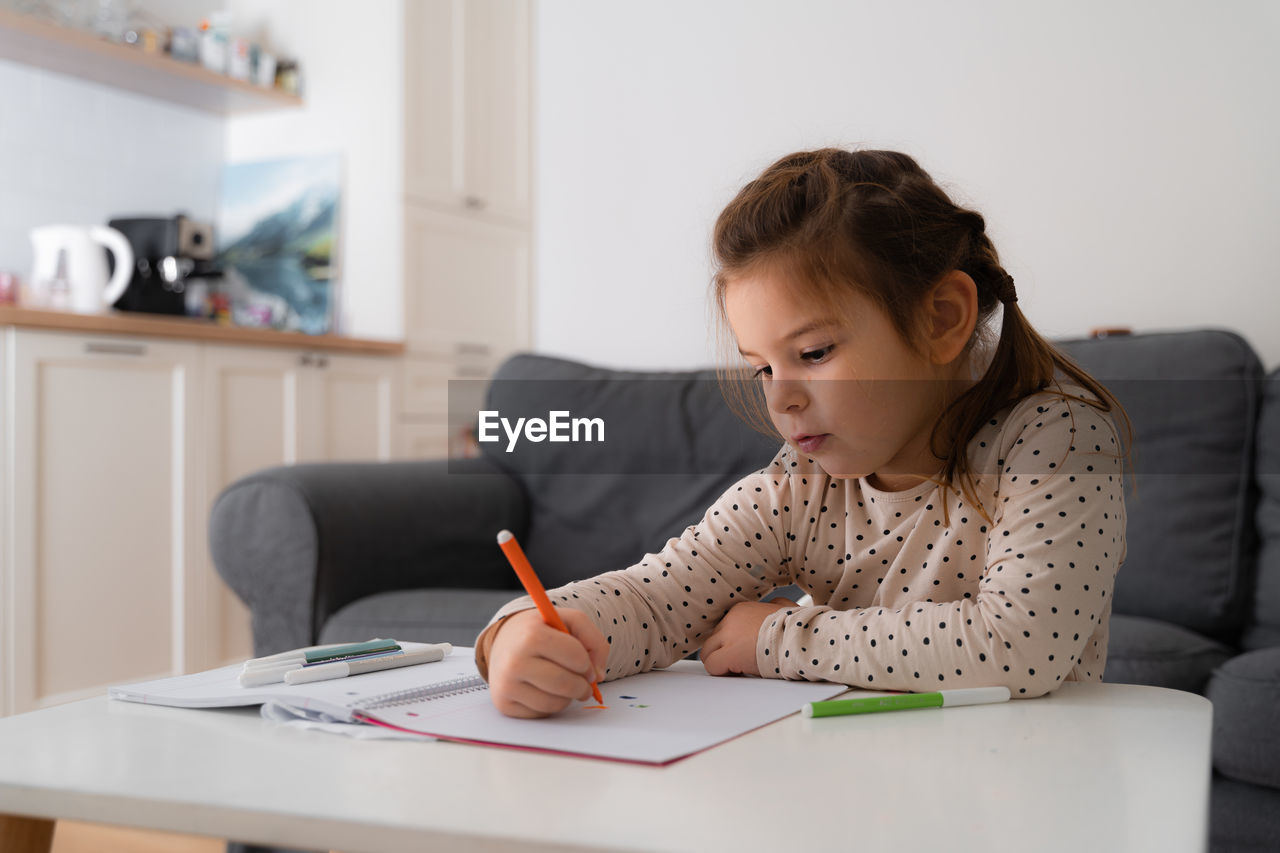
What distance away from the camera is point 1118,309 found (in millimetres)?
2150

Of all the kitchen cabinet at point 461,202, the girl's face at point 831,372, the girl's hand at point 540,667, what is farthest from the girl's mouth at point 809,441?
the kitchen cabinet at point 461,202

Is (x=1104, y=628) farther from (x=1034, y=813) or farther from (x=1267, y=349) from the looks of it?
(x=1267, y=349)

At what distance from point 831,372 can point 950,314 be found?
0.12m

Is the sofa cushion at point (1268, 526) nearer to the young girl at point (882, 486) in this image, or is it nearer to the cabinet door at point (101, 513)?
the young girl at point (882, 486)

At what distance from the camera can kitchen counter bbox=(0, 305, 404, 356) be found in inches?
94.7

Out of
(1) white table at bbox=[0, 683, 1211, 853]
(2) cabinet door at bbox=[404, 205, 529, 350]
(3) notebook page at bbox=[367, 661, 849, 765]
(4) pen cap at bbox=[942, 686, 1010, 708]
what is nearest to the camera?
(1) white table at bbox=[0, 683, 1211, 853]

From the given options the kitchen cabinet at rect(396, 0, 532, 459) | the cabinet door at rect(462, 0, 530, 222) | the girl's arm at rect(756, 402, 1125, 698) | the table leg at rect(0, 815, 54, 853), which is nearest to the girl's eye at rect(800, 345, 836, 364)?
the girl's arm at rect(756, 402, 1125, 698)

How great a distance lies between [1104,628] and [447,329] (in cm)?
314

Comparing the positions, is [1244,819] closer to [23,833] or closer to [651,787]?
[651,787]

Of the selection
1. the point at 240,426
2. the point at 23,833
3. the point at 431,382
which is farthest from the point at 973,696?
the point at 431,382

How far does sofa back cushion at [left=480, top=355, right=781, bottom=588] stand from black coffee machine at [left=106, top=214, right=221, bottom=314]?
1351 millimetres

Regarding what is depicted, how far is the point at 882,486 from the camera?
0.86m

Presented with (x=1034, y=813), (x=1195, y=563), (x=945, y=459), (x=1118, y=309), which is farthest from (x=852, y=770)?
(x=1118, y=309)

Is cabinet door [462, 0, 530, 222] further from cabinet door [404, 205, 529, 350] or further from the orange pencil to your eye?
the orange pencil
